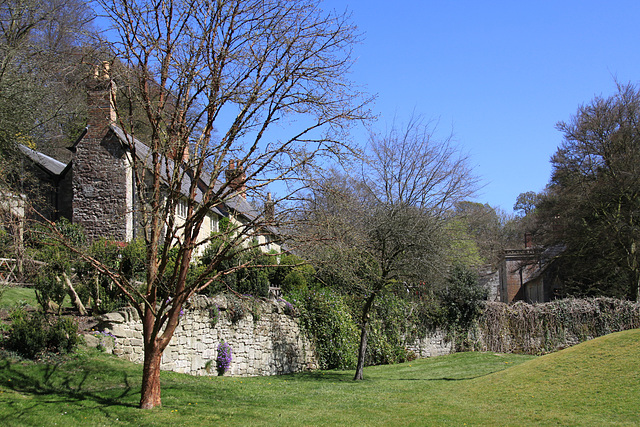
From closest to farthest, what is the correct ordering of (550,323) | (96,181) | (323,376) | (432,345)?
(323,376), (432,345), (550,323), (96,181)

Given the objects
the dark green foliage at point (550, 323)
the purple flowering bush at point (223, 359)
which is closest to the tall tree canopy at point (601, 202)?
the dark green foliage at point (550, 323)

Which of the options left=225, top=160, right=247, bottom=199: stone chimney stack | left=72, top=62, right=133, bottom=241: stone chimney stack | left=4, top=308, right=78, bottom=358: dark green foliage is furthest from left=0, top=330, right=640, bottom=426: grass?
A: left=72, top=62, right=133, bottom=241: stone chimney stack

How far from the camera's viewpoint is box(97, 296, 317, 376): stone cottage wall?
1165 centimetres

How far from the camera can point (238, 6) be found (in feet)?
28.5

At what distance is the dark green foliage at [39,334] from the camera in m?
9.80

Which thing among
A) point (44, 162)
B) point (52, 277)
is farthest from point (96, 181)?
point (52, 277)

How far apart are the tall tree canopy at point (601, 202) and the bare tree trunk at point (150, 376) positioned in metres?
24.5

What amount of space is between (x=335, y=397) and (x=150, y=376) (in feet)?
15.5

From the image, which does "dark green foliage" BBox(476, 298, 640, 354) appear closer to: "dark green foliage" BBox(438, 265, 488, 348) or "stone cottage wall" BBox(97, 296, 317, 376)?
"dark green foliage" BBox(438, 265, 488, 348)

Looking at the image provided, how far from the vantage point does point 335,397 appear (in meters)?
11.5

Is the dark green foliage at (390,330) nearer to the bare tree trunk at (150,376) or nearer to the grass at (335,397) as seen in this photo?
the grass at (335,397)

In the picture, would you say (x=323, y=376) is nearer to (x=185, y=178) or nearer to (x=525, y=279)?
(x=185, y=178)

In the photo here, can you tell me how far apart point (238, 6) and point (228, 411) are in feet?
22.5

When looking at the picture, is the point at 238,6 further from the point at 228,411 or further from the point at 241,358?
the point at 241,358
